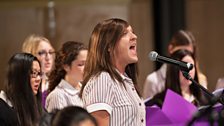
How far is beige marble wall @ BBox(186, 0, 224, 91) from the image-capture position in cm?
705

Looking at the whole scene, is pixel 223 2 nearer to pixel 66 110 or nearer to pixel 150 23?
pixel 150 23

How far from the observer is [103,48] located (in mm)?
3184

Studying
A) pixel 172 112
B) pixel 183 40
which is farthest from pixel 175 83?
pixel 172 112

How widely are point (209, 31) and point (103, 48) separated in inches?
159

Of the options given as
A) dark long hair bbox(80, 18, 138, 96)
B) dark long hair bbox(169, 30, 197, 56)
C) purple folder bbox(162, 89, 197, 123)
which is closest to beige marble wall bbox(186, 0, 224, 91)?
dark long hair bbox(169, 30, 197, 56)

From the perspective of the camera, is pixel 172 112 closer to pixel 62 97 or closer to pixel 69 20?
pixel 62 97

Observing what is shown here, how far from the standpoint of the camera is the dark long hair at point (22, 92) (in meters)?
3.32

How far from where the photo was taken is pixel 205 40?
23.2ft

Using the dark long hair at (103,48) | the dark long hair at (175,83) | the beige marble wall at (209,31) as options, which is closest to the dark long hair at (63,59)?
the dark long hair at (175,83)

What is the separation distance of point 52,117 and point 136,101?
0.78 m

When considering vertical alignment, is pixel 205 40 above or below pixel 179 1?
below

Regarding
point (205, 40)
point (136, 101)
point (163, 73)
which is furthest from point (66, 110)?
point (205, 40)

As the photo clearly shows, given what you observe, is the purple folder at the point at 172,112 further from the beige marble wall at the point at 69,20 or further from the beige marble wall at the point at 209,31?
the beige marble wall at the point at 209,31

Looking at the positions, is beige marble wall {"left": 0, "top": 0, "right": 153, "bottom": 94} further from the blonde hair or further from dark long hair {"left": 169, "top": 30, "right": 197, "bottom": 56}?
the blonde hair
